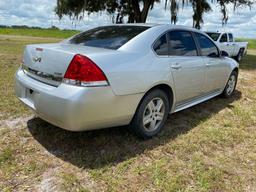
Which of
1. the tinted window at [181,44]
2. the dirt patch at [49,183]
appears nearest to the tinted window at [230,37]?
the tinted window at [181,44]

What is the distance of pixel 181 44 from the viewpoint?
3883mm

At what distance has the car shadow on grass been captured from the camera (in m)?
2.94

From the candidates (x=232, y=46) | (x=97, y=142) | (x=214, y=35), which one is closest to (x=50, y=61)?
(x=97, y=142)

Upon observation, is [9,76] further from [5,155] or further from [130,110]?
[130,110]

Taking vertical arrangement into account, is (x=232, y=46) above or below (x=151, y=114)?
above

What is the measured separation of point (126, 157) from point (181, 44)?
1897 mm

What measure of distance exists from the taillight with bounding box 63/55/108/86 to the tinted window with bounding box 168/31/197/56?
1.32m

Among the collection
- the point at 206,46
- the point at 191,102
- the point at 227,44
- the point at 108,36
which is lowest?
the point at 191,102

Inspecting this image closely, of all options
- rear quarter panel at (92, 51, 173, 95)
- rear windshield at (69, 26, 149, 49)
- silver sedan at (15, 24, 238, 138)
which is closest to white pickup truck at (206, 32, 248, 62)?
silver sedan at (15, 24, 238, 138)

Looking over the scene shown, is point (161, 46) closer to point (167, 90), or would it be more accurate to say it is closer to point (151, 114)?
point (167, 90)

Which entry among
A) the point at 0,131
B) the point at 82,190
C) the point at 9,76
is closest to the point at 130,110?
the point at 82,190

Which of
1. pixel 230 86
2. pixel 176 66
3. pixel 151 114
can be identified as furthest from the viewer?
pixel 230 86

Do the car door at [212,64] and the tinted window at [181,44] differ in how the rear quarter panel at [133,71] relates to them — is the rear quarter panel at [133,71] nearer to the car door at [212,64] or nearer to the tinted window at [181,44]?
the tinted window at [181,44]

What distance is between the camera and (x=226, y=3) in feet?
50.7
